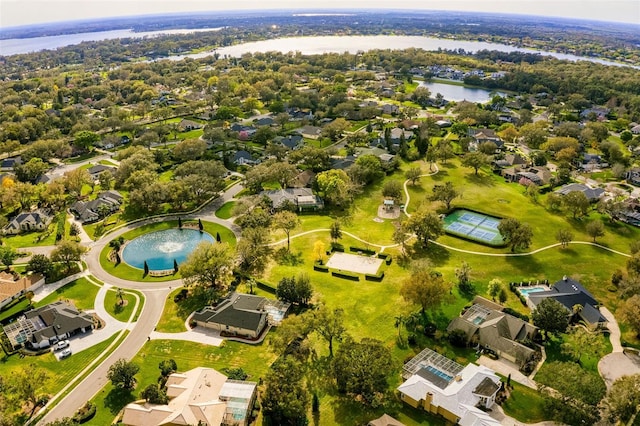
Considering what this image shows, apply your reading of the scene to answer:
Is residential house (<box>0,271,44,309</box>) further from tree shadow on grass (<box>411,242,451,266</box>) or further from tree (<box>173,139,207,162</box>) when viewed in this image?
tree shadow on grass (<box>411,242,451,266</box>)

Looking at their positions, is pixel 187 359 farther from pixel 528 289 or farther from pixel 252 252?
pixel 528 289

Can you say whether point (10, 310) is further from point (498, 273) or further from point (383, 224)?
point (498, 273)

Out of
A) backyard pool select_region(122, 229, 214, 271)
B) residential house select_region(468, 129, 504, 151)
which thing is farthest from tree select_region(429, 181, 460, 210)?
backyard pool select_region(122, 229, 214, 271)

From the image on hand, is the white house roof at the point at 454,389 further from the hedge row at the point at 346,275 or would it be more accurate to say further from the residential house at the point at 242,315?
the hedge row at the point at 346,275

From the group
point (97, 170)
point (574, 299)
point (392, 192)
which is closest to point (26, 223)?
point (97, 170)

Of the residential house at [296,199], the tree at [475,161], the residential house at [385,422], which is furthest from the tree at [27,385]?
the tree at [475,161]
